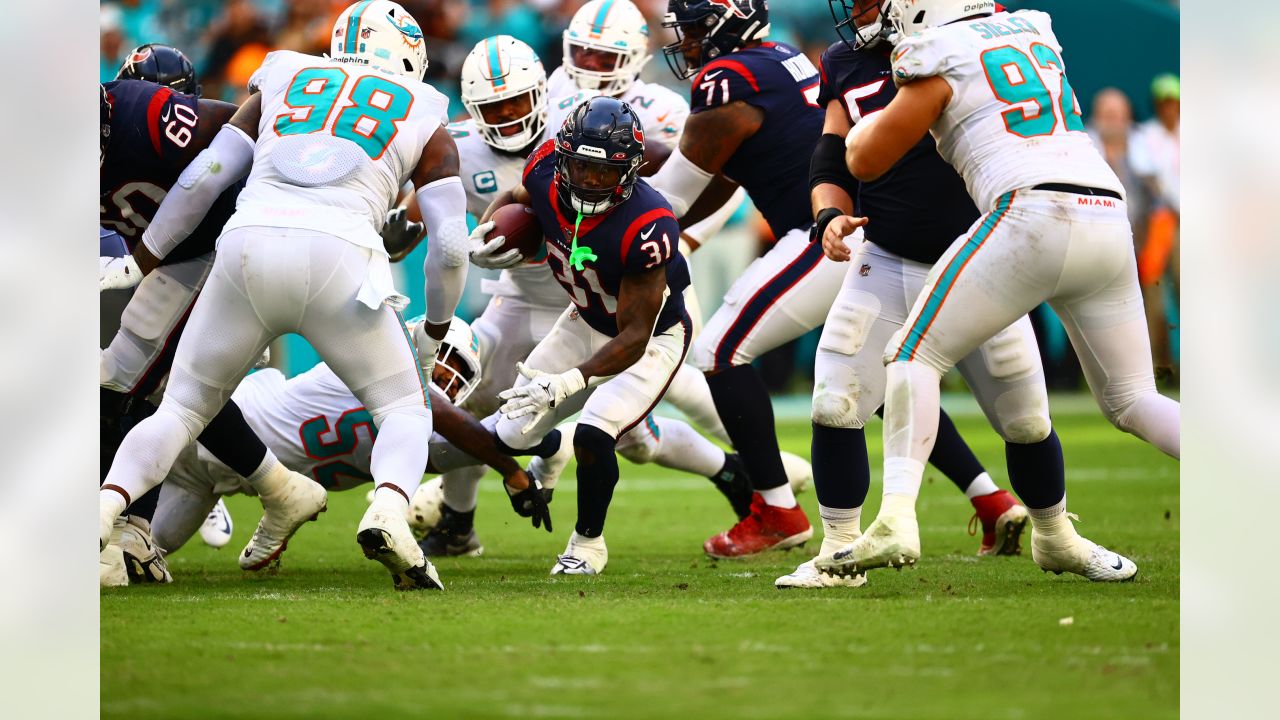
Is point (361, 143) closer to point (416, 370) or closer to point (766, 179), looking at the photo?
point (416, 370)

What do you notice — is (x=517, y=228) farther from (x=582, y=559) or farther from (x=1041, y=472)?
A: (x=1041, y=472)

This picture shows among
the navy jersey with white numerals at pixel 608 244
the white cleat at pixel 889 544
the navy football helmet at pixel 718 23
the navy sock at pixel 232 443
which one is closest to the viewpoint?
the white cleat at pixel 889 544

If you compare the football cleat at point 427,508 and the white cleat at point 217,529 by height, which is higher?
the football cleat at point 427,508

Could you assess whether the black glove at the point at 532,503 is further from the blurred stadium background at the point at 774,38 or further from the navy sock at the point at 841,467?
the blurred stadium background at the point at 774,38

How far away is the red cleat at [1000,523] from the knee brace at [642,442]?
1235mm

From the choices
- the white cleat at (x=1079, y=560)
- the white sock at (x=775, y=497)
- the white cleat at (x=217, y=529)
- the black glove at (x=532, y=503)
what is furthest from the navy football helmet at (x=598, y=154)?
the white cleat at (x=217, y=529)

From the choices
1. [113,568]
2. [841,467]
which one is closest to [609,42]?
[841,467]

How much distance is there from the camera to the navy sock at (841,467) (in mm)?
4246

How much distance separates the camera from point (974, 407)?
497 inches

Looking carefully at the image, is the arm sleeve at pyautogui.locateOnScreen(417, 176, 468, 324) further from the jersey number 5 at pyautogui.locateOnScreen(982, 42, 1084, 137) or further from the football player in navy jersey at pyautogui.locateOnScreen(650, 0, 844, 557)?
the jersey number 5 at pyautogui.locateOnScreen(982, 42, 1084, 137)

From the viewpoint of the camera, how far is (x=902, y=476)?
12.3 ft

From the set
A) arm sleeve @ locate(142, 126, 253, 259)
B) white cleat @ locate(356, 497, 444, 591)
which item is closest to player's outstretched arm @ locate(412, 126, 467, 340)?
arm sleeve @ locate(142, 126, 253, 259)

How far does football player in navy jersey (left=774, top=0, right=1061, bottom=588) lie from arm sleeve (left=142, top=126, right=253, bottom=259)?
1.75 metres
